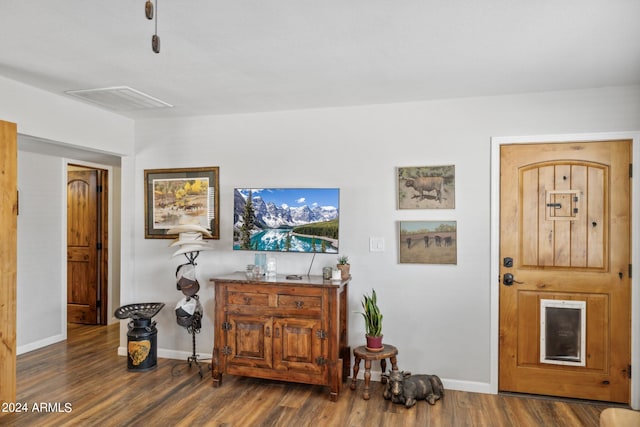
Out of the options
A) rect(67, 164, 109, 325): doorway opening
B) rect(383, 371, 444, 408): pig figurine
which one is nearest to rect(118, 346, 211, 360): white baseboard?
rect(67, 164, 109, 325): doorway opening

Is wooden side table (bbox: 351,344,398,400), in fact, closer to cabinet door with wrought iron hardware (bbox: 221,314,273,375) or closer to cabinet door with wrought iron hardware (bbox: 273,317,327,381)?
cabinet door with wrought iron hardware (bbox: 273,317,327,381)

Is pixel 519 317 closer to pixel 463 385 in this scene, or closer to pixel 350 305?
pixel 463 385

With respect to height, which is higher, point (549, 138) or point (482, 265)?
point (549, 138)

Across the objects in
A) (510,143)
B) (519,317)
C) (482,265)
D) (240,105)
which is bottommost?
(519,317)

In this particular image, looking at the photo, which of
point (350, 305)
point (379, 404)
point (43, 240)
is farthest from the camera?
point (43, 240)

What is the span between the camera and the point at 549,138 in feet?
11.1

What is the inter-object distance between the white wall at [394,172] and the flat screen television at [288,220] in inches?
4.2

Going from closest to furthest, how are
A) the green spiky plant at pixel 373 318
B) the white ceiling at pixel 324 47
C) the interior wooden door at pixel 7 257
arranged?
the white ceiling at pixel 324 47 → the interior wooden door at pixel 7 257 → the green spiky plant at pixel 373 318

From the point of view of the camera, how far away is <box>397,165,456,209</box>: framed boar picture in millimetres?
3590

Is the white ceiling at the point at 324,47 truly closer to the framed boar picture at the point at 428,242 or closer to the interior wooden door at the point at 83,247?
the framed boar picture at the point at 428,242

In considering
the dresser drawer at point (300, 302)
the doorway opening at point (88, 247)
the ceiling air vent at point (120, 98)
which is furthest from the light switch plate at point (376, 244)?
the doorway opening at point (88, 247)

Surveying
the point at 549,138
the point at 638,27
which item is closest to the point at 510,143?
the point at 549,138

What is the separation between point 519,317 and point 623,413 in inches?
74.3

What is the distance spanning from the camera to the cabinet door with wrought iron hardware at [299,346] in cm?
336
